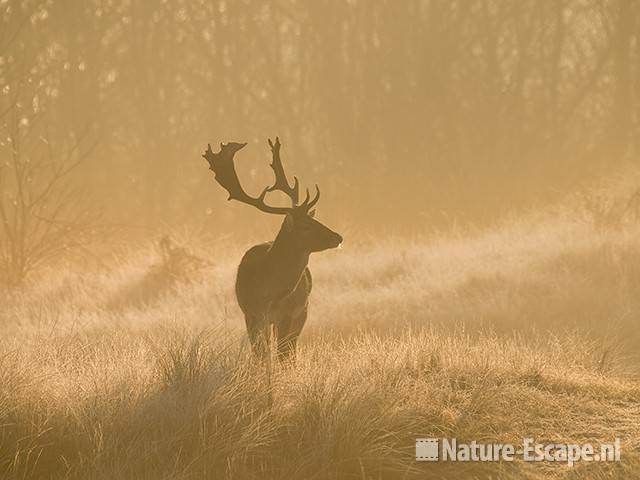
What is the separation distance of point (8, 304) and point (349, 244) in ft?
22.6

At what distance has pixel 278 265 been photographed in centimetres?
761

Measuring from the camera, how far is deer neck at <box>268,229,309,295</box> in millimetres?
7586

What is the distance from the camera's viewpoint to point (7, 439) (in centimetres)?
605

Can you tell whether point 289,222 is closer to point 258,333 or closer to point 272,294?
point 272,294

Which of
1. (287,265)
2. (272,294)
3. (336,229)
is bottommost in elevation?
(272,294)

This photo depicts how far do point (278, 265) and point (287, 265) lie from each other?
0.07 meters

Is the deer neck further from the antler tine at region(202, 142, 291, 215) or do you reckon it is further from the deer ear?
the antler tine at region(202, 142, 291, 215)

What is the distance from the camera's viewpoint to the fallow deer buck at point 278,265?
7.49 m

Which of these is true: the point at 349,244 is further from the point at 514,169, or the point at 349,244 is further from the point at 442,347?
the point at 442,347

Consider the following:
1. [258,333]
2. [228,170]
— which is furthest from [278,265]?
[228,170]

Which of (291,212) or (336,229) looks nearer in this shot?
(291,212)

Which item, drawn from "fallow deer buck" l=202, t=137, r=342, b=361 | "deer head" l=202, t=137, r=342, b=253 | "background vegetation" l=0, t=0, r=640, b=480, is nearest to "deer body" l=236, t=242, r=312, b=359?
"fallow deer buck" l=202, t=137, r=342, b=361

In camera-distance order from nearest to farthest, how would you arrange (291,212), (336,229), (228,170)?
(291,212), (228,170), (336,229)

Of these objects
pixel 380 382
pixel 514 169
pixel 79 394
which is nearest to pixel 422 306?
pixel 380 382
